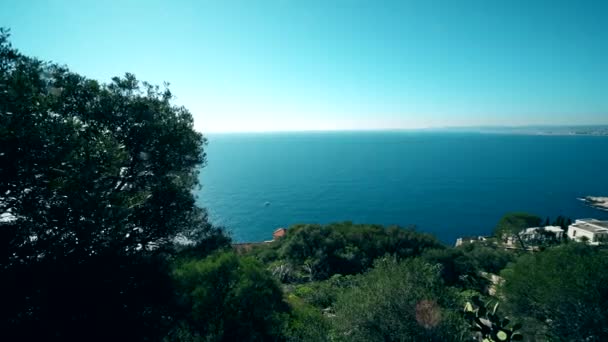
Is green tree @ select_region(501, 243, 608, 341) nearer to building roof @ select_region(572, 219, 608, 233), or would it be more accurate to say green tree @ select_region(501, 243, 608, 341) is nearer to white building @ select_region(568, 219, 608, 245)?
white building @ select_region(568, 219, 608, 245)

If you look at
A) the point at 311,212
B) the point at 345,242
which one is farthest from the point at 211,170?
the point at 345,242

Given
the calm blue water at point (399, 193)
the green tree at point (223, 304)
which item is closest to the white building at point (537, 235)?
the calm blue water at point (399, 193)

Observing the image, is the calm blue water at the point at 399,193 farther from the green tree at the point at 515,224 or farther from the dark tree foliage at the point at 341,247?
the dark tree foliage at the point at 341,247

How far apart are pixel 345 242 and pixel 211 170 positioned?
9739 cm

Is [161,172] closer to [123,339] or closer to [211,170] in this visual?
[123,339]

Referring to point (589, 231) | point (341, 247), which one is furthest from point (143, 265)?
point (589, 231)

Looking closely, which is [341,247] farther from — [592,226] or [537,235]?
[592,226]

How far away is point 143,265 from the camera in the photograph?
25.0ft

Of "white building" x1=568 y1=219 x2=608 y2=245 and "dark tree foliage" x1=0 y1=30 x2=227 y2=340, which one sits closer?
"dark tree foliage" x1=0 y1=30 x2=227 y2=340

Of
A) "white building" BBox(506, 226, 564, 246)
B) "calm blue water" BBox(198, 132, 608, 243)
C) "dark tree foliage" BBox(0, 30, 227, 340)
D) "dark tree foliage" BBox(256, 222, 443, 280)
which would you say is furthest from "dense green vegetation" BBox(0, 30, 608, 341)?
"calm blue water" BBox(198, 132, 608, 243)

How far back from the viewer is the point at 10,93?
596 cm

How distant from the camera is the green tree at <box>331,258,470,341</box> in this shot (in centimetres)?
797

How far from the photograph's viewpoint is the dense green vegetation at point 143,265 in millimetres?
6016

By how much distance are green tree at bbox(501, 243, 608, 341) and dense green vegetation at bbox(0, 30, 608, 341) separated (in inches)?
2.0
